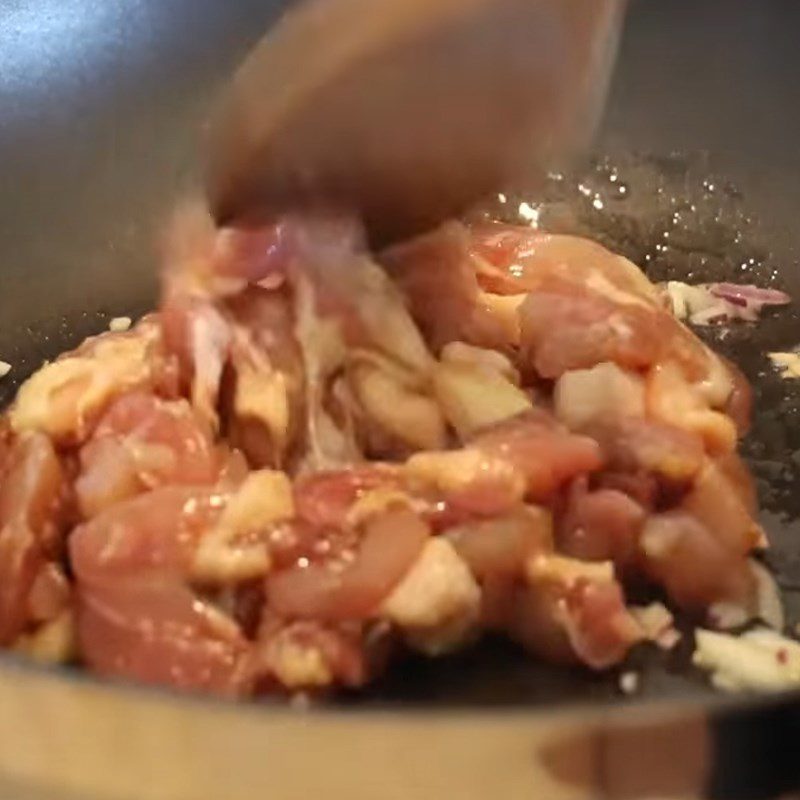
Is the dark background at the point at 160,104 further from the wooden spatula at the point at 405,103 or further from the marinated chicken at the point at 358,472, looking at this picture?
the wooden spatula at the point at 405,103

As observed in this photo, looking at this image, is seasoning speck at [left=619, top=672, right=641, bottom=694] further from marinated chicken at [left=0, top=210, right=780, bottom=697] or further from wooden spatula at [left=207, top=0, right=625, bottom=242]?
wooden spatula at [left=207, top=0, right=625, bottom=242]

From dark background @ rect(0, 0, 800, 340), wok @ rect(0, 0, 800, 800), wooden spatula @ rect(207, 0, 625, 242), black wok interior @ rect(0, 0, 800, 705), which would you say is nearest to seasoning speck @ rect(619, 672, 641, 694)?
wok @ rect(0, 0, 800, 800)

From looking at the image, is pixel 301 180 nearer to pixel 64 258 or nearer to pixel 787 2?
pixel 64 258

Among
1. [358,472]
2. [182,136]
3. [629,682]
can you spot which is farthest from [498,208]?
[629,682]

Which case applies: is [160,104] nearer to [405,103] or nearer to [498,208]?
[498,208]

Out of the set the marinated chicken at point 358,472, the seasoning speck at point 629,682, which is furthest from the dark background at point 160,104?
the seasoning speck at point 629,682

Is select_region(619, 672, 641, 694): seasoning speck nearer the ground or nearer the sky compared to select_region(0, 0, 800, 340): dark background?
nearer the ground

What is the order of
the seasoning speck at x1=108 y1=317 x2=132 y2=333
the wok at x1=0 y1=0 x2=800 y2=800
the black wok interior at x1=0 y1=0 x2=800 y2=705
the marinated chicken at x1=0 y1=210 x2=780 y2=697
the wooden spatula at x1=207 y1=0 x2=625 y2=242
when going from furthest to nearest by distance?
the black wok interior at x1=0 y1=0 x2=800 y2=705 → the seasoning speck at x1=108 y1=317 x2=132 y2=333 → the wok at x1=0 y1=0 x2=800 y2=800 → the wooden spatula at x1=207 y1=0 x2=625 y2=242 → the marinated chicken at x1=0 y1=210 x2=780 y2=697
